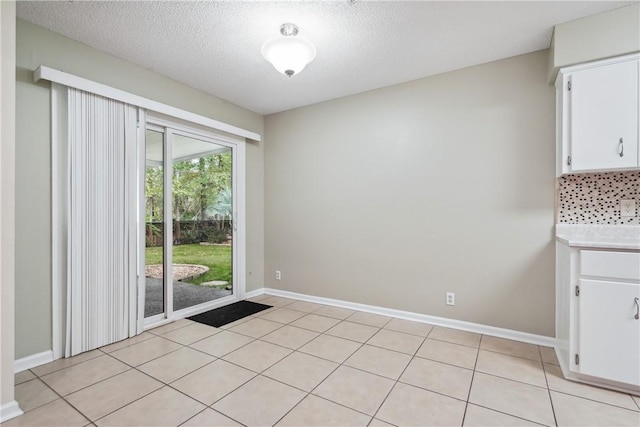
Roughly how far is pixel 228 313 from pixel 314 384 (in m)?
1.80

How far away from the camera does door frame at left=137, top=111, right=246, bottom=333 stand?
2.96 m

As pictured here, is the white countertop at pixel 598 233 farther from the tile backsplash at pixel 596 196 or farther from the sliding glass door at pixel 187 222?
the sliding glass door at pixel 187 222

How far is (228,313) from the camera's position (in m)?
3.55

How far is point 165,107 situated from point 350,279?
275cm

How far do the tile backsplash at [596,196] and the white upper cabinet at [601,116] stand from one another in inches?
11.6

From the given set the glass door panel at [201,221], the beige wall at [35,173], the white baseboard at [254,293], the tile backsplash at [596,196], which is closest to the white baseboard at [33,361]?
the beige wall at [35,173]

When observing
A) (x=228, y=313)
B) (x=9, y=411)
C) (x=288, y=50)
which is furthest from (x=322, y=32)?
(x=9, y=411)

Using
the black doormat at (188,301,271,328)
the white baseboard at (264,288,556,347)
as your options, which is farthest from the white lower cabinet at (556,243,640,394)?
the black doormat at (188,301,271,328)

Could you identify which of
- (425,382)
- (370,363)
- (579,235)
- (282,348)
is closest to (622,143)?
(579,235)

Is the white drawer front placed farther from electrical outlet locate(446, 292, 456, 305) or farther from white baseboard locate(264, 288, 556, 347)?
electrical outlet locate(446, 292, 456, 305)

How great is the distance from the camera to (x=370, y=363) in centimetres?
237

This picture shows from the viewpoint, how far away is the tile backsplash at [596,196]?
7.77 feet

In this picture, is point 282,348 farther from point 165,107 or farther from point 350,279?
point 165,107

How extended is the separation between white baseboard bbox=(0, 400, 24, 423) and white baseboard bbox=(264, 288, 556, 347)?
2.77 m
